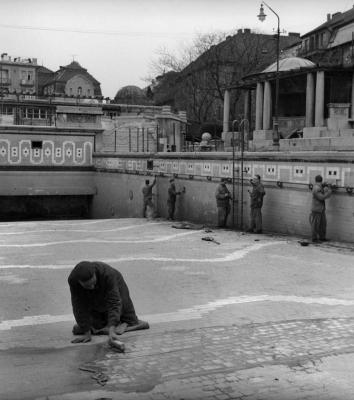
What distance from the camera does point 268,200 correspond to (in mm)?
19203

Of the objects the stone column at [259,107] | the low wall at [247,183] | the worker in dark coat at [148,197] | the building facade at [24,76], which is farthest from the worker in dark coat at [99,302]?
the building facade at [24,76]

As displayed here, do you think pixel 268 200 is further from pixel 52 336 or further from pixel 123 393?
pixel 123 393

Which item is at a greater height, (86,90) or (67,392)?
(86,90)

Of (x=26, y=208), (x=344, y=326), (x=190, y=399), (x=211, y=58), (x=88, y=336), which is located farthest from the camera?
(x=211, y=58)

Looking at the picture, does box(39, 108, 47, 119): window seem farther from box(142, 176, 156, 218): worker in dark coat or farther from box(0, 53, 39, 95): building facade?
box(142, 176, 156, 218): worker in dark coat

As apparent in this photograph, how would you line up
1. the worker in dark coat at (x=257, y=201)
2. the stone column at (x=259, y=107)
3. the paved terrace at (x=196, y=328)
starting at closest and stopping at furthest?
the paved terrace at (x=196, y=328) < the worker in dark coat at (x=257, y=201) < the stone column at (x=259, y=107)

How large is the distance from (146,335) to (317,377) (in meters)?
2.40

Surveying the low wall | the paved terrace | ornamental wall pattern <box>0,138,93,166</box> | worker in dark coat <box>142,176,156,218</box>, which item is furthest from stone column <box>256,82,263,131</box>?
the paved terrace

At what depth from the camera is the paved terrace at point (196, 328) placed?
6008mm

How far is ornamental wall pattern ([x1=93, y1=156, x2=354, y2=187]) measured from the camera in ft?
52.9

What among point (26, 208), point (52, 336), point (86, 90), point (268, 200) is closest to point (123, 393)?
point (52, 336)

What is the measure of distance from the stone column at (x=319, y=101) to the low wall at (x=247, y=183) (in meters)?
13.4

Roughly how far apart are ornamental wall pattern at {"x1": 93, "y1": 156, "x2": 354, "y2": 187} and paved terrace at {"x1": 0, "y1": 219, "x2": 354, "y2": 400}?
7.17 feet

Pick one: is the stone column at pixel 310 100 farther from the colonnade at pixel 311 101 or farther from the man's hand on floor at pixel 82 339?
the man's hand on floor at pixel 82 339
